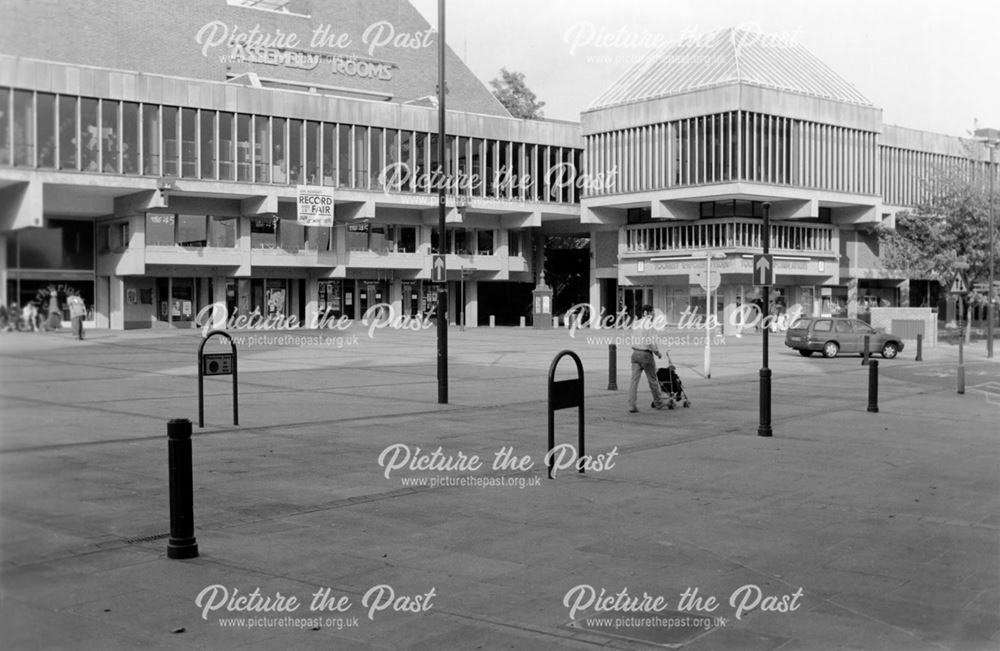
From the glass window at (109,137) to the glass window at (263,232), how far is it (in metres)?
53.5

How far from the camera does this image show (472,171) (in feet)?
208

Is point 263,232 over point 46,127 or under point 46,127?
over

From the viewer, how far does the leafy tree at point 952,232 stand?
46562 millimetres

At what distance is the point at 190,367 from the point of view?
87.3ft

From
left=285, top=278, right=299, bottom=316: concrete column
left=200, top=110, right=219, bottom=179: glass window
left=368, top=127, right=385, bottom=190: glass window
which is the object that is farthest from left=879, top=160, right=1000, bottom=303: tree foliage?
left=200, top=110, right=219, bottom=179: glass window

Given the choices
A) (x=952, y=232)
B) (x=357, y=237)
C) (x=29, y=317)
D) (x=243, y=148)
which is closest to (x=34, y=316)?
(x=29, y=317)

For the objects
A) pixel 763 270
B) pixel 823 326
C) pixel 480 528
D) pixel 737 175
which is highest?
pixel 737 175

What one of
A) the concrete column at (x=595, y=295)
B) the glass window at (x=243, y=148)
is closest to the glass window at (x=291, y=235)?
the glass window at (x=243, y=148)

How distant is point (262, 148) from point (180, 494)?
163 ft

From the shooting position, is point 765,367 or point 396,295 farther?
point 396,295

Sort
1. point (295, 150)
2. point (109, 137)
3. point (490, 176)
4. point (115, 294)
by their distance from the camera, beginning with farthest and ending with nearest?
1. point (490, 176)
2. point (295, 150)
3. point (115, 294)
4. point (109, 137)

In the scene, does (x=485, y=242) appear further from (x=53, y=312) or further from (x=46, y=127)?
(x=46, y=127)

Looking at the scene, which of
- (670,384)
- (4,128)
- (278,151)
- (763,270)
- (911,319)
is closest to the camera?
(4,128)

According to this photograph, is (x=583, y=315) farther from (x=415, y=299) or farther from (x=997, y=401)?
(x=997, y=401)
